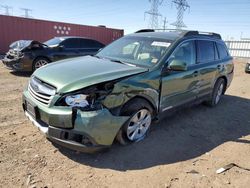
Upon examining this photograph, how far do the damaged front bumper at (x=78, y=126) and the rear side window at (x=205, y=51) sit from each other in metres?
2.73

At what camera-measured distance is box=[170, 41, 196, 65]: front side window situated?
4133 millimetres

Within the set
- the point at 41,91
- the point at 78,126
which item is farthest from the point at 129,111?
the point at 41,91

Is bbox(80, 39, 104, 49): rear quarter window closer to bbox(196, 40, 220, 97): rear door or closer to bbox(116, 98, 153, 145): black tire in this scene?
bbox(196, 40, 220, 97): rear door

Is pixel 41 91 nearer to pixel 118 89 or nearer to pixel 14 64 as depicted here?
pixel 118 89

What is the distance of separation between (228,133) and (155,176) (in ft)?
7.24

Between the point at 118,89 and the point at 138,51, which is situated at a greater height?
the point at 138,51

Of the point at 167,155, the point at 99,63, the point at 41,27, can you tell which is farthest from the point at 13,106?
the point at 41,27

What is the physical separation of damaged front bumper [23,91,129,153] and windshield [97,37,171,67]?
4.37 feet

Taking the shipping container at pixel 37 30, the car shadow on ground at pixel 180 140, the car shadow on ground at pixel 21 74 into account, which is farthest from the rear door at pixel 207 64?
the shipping container at pixel 37 30

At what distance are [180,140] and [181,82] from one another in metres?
1.04

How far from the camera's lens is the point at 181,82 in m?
4.26

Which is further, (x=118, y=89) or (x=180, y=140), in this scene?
(x=180, y=140)

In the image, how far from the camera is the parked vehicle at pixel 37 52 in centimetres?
845

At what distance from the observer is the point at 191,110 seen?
563 cm
